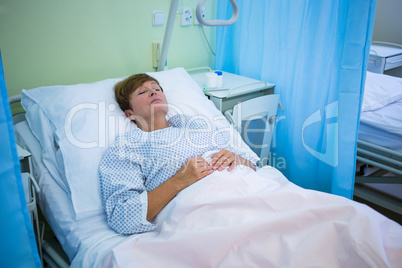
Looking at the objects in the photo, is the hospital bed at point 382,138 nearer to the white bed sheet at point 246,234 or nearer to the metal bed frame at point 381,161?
the metal bed frame at point 381,161

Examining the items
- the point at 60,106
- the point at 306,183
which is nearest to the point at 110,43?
the point at 60,106

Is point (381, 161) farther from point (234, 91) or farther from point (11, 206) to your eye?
point (11, 206)

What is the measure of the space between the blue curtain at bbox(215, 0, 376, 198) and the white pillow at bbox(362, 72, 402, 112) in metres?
0.54

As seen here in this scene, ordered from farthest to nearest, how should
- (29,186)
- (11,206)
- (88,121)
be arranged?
(88,121)
(29,186)
(11,206)

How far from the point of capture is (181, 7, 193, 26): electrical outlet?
232 centimetres

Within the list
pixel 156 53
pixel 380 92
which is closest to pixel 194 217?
pixel 156 53

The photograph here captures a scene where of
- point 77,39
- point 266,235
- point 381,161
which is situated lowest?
point 381,161

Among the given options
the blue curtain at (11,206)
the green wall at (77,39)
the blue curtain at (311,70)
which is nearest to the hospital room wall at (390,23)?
the blue curtain at (311,70)

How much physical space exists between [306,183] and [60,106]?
4.73ft

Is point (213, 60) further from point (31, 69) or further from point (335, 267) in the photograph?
point (335, 267)

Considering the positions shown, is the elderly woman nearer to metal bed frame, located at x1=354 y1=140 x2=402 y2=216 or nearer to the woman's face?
the woman's face

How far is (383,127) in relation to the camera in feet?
6.92

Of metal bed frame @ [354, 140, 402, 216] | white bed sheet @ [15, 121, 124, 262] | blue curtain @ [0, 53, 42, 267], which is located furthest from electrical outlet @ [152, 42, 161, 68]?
blue curtain @ [0, 53, 42, 267]

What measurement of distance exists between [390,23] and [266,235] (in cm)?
332
